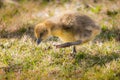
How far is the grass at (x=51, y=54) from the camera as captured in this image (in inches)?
175

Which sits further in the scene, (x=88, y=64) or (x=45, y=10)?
(x=45, y=10)

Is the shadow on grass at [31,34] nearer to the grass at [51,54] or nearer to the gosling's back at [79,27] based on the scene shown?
the grass at [51,54]

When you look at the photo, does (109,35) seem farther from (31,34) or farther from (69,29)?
(69,29)

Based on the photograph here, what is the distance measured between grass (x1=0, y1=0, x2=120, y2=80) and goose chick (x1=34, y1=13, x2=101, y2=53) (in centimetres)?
25

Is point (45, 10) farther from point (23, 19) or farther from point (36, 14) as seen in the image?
point (23, 19)

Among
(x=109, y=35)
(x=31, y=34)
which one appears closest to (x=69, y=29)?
(x=109, y=35)

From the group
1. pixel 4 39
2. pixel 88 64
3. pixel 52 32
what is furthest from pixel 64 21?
pixel 4 39

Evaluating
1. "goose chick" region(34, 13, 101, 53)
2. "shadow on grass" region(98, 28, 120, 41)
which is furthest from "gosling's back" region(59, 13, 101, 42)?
"shadow on grass" region(98, 28, 120, 41)

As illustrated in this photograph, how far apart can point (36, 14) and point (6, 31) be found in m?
1.19

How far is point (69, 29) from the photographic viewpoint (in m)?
4.72

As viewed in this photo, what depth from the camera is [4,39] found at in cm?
581

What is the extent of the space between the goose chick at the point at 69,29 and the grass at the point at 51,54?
25 centimetres

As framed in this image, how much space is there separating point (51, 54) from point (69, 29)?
18.7 inches

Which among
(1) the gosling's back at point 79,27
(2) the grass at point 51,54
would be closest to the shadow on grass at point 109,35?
(2) the grass at point 51,54
